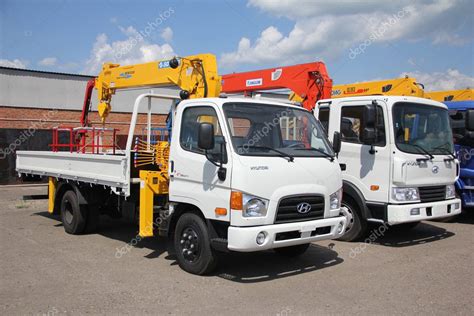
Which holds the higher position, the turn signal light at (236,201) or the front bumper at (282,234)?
the turn signal light at (236,201)

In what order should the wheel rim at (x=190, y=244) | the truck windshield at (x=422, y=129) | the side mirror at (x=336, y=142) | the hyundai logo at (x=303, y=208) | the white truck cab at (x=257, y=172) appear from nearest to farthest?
the white truck cab at (x=257, y=172) → the hyundai logo at (x=303, y=208) → the wheel rim at (x=190, y=244) → the side mirror at (x=336, y=142) → the truck windshield at (x=422, y=129)

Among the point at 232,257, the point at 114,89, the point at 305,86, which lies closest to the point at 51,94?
the point at 114,89

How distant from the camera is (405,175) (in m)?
7.40

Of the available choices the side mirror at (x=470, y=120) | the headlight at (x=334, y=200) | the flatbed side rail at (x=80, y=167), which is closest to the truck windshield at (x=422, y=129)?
the side mirror at (x=470, y=120)

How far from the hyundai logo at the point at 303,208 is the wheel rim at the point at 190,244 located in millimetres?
1321

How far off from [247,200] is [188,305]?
133cm

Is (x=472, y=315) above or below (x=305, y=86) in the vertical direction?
below

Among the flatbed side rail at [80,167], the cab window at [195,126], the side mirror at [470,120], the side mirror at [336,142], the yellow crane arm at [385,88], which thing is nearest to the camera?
the cab window at [195,126]

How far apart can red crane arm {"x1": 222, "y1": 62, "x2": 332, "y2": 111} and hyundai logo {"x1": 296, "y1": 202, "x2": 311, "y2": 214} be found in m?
4.01

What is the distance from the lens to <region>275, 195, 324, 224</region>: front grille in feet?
18.4

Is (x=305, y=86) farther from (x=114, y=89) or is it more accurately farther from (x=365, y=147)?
(x=114, y=89)

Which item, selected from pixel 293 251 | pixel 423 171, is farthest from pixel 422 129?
pixel 293 251

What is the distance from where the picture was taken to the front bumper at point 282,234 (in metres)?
5.31

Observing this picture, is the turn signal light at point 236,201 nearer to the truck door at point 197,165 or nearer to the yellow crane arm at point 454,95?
the truck door at point 197,165
